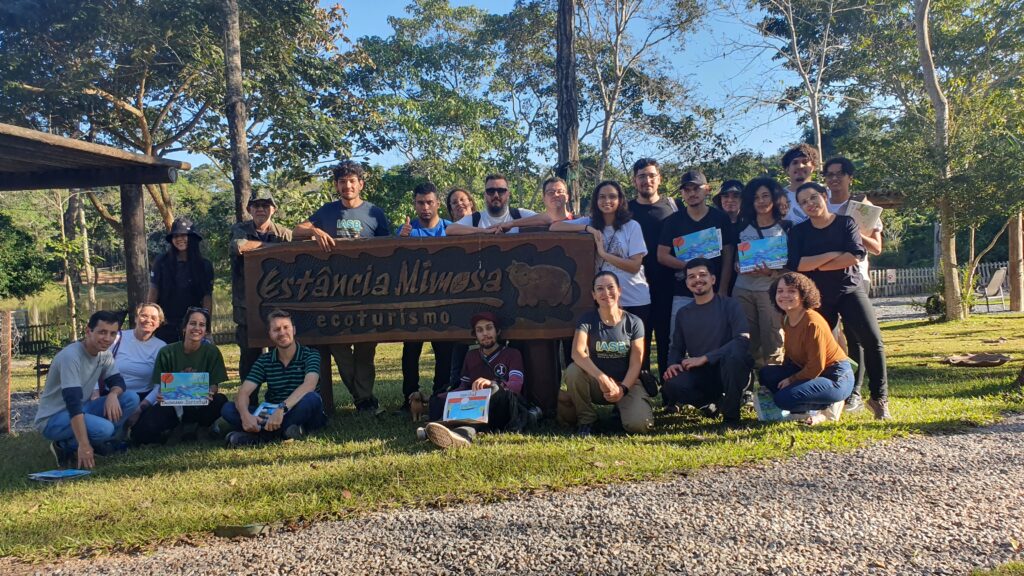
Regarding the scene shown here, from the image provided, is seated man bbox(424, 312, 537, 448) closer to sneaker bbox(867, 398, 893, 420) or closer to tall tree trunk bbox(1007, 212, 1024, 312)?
sneaker bbox(867, 398, 893, 420)

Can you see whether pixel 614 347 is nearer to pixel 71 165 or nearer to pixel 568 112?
pixel 568 112

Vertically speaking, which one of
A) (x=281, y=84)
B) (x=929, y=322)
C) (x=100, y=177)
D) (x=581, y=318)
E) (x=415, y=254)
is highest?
(x=281, y=84)

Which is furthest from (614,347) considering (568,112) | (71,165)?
(71,165)

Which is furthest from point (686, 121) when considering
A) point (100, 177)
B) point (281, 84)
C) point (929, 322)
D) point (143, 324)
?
point (143, 324)

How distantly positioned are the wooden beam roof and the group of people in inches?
50.2

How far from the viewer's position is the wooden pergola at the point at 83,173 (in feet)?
19.5

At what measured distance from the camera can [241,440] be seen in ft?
16.2

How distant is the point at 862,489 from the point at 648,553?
54.0 inches

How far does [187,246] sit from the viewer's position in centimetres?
588

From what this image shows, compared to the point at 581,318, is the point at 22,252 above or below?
above

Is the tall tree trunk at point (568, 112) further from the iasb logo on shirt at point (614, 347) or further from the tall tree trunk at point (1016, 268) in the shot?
the tall tree trunk at point (1016, 268)

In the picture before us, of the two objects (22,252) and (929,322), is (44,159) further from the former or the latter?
(22,252)

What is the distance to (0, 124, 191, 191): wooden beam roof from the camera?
5.96m

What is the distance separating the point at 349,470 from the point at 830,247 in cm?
350
